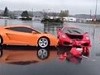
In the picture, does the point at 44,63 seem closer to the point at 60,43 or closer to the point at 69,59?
the point at 69,59

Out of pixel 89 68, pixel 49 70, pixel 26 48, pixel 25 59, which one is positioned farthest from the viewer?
pixel 26 48

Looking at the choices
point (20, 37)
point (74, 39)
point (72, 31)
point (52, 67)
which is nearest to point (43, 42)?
point (20, 37)

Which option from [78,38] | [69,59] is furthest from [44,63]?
[78,38]

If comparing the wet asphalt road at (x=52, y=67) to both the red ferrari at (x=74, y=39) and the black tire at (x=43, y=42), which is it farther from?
the red ferrari at (x=74, y=39)

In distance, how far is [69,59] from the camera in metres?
15.4

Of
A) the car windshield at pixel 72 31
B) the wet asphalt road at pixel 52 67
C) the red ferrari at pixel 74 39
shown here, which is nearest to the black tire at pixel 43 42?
the red ferrari at pixel 74 39

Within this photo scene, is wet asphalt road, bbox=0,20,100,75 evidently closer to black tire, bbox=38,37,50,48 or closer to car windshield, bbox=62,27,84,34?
black tire, bbox=38,37,50,48

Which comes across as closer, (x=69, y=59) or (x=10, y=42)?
(x=69, y=59)

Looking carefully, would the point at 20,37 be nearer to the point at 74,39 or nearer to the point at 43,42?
the point at 43,42

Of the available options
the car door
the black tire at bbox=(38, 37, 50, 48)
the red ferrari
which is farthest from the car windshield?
the car door

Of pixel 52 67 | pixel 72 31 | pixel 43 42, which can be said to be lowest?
pixel 52 67

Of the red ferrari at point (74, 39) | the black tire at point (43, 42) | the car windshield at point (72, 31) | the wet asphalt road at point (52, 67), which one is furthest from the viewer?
the car windshield at point (72, 31)

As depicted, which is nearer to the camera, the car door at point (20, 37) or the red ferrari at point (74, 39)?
the car door at point (20, 37)

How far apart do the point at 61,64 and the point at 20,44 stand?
6.73 meters
